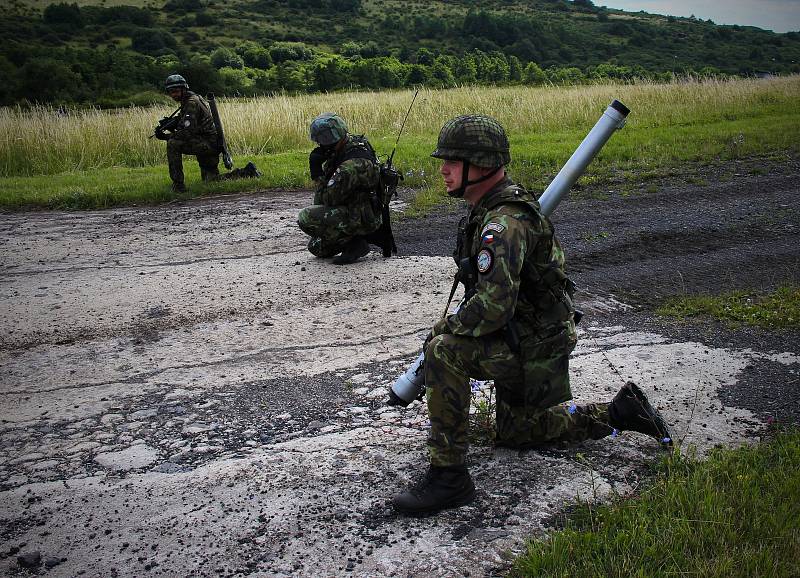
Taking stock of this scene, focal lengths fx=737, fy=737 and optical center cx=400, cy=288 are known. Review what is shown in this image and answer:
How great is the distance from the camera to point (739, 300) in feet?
19.3

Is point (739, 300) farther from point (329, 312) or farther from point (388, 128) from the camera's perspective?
point (388, 128)

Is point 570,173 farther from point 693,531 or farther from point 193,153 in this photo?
point 193,153

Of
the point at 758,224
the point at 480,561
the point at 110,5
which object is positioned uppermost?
the point at 110,5

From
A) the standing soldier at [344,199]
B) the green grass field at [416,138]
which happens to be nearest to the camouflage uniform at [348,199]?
the standing soldier at [344,199]

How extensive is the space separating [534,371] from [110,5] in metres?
74.8

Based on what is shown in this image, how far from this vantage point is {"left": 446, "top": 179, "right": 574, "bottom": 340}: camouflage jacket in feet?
10.4

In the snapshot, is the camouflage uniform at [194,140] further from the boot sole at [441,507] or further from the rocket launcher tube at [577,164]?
the boot sole at [441,507]

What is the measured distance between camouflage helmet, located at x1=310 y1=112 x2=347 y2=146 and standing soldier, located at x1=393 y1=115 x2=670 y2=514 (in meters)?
3.90

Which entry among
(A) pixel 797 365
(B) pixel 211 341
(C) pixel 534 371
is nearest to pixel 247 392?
(B) pixel 211 341

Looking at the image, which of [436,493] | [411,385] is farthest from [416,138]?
[436,493]

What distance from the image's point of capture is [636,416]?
361 cm

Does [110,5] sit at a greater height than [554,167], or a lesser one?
greater

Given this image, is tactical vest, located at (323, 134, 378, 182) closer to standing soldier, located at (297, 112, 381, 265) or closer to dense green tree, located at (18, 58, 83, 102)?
standing soldier, located at (297, 112, 381, 265)

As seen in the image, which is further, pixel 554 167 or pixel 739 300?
pixel 554 167
